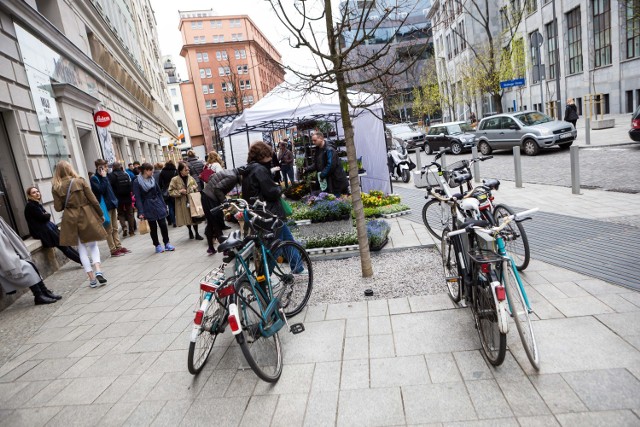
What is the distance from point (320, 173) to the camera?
8898mm

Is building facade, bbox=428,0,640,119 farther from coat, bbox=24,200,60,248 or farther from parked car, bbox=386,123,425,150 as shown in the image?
coat, bbox=24,200,60,248

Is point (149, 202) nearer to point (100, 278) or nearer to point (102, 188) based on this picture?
point (102, 188)

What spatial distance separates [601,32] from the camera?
27516 millimetres

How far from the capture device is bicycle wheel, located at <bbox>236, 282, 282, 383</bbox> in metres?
3.27

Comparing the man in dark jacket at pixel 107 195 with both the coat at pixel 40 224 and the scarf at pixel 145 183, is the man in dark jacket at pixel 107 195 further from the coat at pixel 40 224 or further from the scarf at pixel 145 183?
the coat at pixel 40 224

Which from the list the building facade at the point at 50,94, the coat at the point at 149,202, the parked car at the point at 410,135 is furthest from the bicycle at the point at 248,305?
the parked car at the point at 410,135

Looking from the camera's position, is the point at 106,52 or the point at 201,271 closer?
the point at 201,271

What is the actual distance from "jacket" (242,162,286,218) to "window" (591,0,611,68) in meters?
29.8

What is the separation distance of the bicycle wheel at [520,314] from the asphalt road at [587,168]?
6.68 metres

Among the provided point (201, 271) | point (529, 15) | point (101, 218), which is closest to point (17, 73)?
point (101, 218)

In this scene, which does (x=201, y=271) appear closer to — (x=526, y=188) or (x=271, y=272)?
(x=271, y=272)

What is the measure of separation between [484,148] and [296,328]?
55.8 feet

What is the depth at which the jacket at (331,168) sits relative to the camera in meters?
8.75

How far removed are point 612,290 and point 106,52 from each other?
17970 mm
